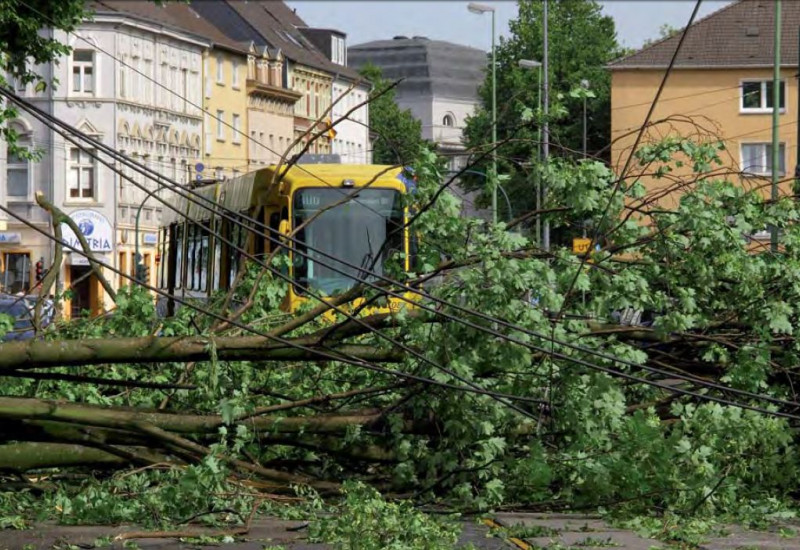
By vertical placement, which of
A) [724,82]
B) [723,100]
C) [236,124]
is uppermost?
[724,82]

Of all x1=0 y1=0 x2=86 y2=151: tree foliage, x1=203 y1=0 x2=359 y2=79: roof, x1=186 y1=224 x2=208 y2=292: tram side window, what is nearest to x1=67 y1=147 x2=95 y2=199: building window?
x1=203 y1=0 x2=359 y2=79: roof

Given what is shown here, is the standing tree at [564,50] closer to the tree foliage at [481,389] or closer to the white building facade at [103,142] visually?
the white building facade at [103,142]

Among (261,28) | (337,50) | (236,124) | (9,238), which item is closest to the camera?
(9,238)

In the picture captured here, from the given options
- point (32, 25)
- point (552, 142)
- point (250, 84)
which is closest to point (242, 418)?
point (552, 142)

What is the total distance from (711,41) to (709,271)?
196 ft

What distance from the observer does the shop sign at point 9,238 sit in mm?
68250

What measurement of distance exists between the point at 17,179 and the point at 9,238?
5.08 m

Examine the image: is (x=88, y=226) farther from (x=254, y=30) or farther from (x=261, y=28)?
(x=261, y=28)

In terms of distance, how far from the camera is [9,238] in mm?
68625

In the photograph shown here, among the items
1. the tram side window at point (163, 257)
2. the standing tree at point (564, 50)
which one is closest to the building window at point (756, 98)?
the standing tree at point (564, 50)

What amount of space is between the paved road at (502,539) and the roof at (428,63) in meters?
136

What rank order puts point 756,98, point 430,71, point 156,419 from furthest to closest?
point 430,71, point 756,98, point 156,419

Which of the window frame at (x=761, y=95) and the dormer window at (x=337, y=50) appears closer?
the window frame at (x=761, y=95)

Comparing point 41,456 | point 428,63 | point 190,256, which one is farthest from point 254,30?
point 41,456
